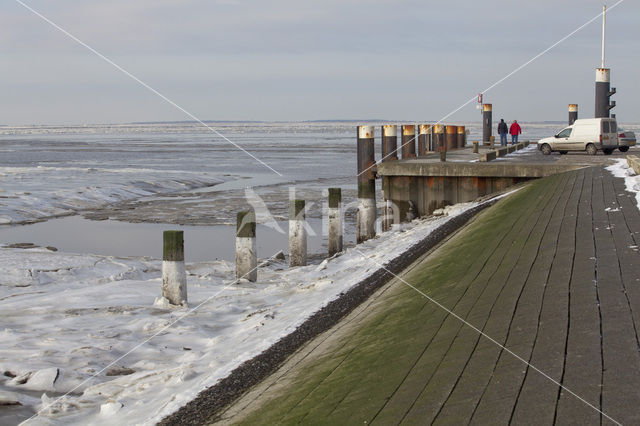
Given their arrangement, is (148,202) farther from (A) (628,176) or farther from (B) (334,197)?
(A) (628,176)

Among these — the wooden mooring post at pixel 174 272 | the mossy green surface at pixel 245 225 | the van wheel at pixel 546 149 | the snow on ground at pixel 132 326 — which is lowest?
the snow on ground at pixel 132 326

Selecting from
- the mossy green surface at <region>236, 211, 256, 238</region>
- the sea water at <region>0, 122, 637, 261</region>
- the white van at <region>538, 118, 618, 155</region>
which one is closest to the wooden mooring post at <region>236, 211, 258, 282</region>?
the mossy green surface at <region>236, 211, 256, 238</region>

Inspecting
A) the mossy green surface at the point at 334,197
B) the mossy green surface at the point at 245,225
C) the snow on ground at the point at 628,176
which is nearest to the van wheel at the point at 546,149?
the snow on ground at the point at 628,176

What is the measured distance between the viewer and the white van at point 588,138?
86.1 feet

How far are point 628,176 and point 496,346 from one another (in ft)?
29.4

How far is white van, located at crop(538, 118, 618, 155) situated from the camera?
26.2 metres

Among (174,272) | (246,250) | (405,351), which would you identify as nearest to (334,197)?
(246,250)

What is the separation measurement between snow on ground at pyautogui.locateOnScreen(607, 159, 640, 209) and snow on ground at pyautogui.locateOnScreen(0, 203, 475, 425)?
138 inches

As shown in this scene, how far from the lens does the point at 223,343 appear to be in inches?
347

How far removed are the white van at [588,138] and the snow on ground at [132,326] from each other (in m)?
13.4

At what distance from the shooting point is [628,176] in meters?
12.7

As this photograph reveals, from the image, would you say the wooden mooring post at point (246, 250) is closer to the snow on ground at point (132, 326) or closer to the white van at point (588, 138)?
the snow on ground at point (132, 326)

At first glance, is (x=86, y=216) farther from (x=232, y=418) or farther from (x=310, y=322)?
(x=232, y=418)

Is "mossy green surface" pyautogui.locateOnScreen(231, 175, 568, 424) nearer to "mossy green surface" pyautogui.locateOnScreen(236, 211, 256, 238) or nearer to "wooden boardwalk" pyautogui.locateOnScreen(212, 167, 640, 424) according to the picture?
"wooden boardwalk" pyautogui.locateOnScreen(212, 167, 640, 424)
